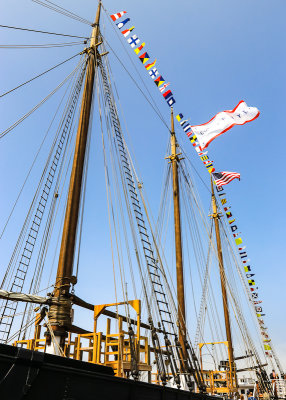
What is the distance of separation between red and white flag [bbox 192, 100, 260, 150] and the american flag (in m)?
4.60

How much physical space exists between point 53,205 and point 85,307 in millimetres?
5186

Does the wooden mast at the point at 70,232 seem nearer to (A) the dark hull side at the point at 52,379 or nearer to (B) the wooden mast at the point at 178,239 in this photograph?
(A) the dark hull side at the point at 52,379

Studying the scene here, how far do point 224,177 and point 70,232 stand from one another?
54.3 ft

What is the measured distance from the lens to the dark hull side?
4.49 m

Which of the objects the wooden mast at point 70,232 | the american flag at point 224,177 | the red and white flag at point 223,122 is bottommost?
the wooden mast at point 70,232

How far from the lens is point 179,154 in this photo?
23844mm

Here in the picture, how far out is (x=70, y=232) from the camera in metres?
10.4

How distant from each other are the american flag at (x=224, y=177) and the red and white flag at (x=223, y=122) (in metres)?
4.60

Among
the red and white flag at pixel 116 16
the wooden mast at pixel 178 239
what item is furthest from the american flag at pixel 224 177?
the red and white flag at pixel 116 16

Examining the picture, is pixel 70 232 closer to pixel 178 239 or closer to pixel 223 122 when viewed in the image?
pixel 178 239

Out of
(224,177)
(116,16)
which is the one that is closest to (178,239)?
(224,177)

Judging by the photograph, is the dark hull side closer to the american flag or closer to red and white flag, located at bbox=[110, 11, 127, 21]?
red and white flag, located at bbox=[110, 11, 127, 21]

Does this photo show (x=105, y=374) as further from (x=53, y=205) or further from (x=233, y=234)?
(x=233, y=234)

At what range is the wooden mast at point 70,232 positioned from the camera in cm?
893
